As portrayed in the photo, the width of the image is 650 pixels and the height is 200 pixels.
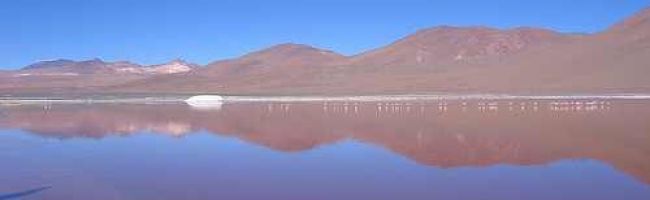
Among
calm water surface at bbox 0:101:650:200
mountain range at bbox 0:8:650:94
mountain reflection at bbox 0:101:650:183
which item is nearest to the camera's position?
calm water surface at bbox 0:101:650:200

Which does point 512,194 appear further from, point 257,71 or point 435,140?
point 257,71

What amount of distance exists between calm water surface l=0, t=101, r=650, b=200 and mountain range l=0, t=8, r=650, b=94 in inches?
1975

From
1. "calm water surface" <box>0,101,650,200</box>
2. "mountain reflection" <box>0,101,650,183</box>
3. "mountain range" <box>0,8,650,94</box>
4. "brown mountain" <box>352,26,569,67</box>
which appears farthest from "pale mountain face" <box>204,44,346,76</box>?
"calm water surface" <box>0,101,650,200</box>

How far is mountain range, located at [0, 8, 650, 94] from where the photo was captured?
8231 cm

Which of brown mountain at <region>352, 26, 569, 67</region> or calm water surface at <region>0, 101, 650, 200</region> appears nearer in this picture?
calm water surface at <region>0, 101, 650, 200</region>

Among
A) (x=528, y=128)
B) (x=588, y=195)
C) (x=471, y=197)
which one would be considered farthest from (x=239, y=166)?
(x=528, y=128)

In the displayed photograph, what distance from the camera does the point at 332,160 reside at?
616 inches

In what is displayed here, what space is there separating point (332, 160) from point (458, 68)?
88401 millimetres

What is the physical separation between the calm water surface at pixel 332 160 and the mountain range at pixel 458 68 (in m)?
50.2

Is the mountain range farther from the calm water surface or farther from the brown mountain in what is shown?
the calm water surface

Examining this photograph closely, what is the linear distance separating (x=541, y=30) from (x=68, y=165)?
122032 millimetres

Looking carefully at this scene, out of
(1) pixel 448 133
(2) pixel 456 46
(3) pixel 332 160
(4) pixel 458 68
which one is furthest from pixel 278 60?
(3) pixel 332 160

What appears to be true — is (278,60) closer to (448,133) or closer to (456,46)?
(456,46)

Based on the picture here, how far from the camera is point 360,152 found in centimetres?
1730
